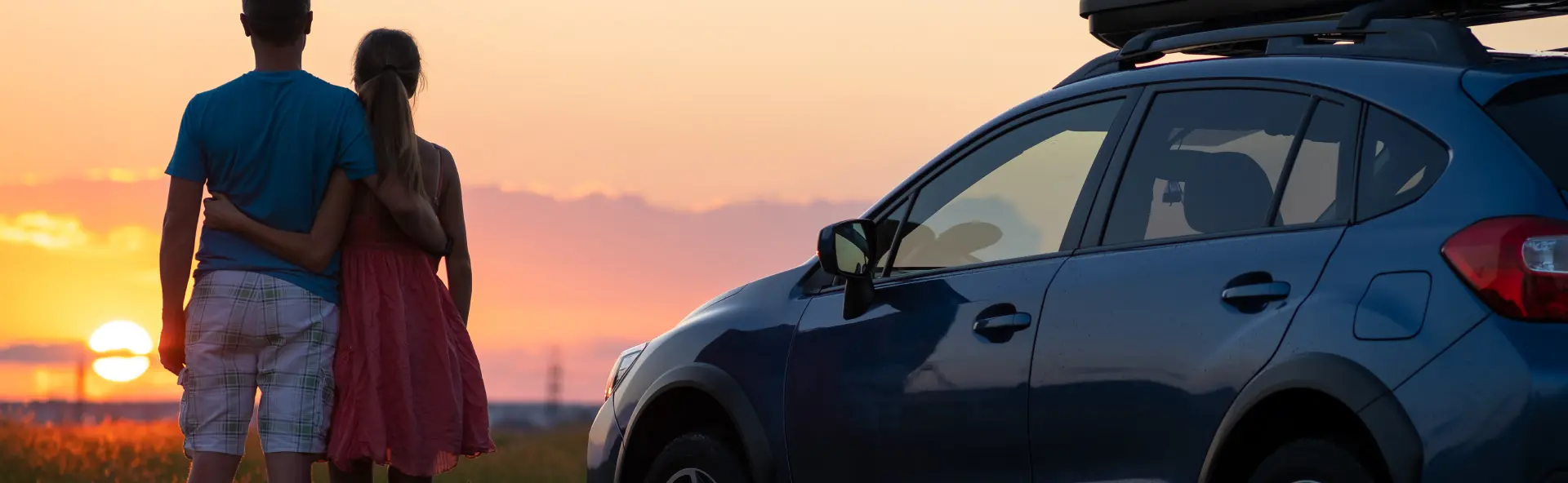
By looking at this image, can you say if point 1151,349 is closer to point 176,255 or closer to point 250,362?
point 250,362

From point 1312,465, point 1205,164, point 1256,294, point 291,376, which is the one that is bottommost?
point 291,376

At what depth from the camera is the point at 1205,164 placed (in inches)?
195

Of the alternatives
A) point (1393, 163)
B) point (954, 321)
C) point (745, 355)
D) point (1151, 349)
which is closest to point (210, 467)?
point (745, 355)

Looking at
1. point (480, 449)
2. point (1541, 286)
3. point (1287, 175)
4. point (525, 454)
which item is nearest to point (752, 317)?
point (480, 449)

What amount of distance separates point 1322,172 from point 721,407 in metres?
2.40

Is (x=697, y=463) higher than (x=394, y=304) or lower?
lower

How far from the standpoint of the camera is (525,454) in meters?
19.4

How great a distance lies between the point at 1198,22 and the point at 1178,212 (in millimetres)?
962

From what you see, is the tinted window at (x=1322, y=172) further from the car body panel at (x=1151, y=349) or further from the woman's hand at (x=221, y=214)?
the woman's hand at (x=221, y=214)

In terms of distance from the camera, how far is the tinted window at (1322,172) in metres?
4.55

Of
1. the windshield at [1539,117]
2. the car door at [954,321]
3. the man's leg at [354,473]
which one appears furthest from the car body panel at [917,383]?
the man's leg at [354,473]

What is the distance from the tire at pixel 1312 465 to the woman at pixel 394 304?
8.74ft

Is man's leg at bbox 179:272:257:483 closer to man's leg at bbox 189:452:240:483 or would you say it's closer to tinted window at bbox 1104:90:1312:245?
man's leg at bbox 189:452:240:483

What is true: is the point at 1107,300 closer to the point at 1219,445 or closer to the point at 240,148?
the point at 1219,445
